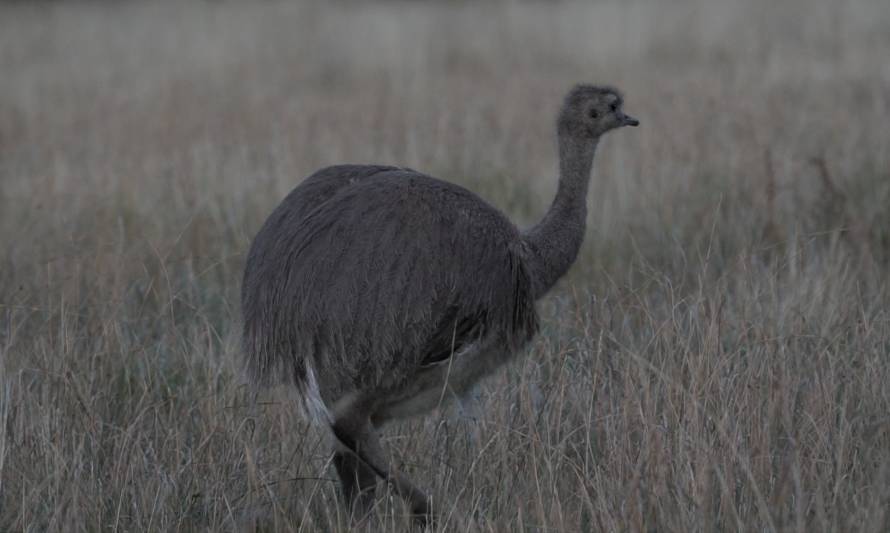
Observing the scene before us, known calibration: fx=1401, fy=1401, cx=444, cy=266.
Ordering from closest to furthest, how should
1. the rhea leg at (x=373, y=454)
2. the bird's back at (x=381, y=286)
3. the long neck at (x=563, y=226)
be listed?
the bird's back at (x=381, y=286), the rhea leg at (x=373, y=454), the long neck at (x=563, y=226)

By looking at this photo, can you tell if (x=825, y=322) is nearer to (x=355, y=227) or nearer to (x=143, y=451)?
(x=355, y=227)

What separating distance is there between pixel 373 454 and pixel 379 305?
0.46 m

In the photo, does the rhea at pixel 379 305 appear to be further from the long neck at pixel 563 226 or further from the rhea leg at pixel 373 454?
the long neck at pixel 563 226

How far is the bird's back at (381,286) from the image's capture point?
12.1 feet

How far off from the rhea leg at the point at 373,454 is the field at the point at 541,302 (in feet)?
0.26

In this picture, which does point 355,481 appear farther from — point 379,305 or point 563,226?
point 563,226

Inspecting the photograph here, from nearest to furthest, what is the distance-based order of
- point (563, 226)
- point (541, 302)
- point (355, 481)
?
1. point (355, 481)
2. point (563, 226)
3. point (541, 302)

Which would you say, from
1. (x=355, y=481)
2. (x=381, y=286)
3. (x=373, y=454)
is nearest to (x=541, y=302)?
(x=355, y=481)

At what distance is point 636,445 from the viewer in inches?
155

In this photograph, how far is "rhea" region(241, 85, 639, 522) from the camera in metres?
3.71

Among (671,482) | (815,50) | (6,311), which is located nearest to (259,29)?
(815,50)

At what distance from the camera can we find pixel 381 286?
370 centimetres

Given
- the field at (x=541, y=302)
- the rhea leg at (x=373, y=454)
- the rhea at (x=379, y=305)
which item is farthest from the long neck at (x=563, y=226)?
the rhea leg at (x=373, y=454)

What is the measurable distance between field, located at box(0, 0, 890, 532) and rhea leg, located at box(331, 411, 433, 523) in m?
0.08
